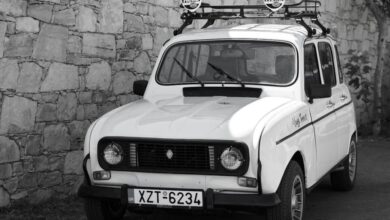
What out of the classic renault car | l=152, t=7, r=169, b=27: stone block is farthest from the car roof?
l=152, t=7, r=169, b=27: stone block

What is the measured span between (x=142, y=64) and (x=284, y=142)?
385 cm

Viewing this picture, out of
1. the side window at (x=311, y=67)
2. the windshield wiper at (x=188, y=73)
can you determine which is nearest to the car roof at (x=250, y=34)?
the side window at (x=311, y=67)

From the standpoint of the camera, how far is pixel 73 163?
25.7 feet

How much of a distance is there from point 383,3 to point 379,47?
0.86 metres

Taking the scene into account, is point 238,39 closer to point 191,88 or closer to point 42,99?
point 191,88

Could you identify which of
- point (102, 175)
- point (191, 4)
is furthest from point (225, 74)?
point (102, 175)

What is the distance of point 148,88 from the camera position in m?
6.95

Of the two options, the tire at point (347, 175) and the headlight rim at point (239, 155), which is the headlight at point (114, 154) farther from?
the tire at point (347, 175)

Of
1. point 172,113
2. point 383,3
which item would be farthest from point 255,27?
point 383,3

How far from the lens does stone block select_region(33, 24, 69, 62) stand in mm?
7336

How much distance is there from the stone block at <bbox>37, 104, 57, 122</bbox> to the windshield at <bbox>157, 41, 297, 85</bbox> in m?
1.28

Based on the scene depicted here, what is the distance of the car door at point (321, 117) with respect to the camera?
6562 millimetres

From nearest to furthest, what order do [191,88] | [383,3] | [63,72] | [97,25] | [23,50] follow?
[191,88]
[23,50]
[63,72]
[97,25]
[383,3]

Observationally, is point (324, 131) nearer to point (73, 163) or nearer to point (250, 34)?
point (250, 34)
